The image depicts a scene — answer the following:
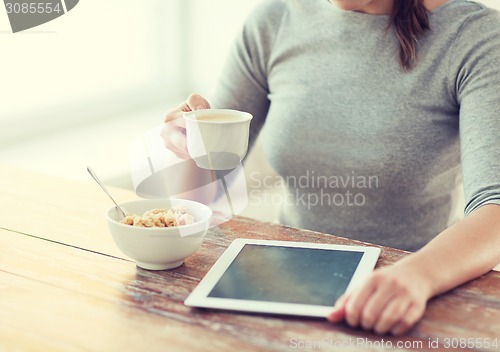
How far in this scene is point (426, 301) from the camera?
100 cm

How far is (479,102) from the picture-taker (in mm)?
1361

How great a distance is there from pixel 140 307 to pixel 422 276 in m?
0.40

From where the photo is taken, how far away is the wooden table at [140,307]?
892mm

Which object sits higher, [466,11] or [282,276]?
[466,11]

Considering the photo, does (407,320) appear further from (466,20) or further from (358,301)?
(466,20)

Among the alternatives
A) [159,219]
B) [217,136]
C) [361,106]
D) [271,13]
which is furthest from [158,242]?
[271,13]

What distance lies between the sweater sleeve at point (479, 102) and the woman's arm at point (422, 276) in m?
0.07

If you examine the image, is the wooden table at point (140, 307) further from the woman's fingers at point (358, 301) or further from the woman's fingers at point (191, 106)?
the woman's fingers at point (191, 106)

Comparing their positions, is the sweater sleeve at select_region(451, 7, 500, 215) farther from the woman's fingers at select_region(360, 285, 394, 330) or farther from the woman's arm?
the woman's fingers at select_region(360, 285, 394, 330)

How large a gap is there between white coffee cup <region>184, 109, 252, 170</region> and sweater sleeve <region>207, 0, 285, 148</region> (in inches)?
20.9

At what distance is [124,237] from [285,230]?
336 mm

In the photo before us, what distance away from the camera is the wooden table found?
892 mm

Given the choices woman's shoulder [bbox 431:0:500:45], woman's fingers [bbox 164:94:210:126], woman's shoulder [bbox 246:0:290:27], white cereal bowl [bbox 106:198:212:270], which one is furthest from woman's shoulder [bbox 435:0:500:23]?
white cereal bowl [bbox 106:198:212:270]

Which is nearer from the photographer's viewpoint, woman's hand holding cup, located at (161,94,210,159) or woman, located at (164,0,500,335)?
woman's hand holding cup, located at (161,94,210,159)
